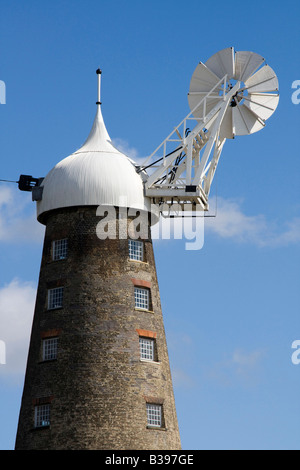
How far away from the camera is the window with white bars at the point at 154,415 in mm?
73688

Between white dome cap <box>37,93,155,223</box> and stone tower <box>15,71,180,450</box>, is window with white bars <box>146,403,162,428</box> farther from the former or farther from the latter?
white dome cap <box>37,93,155,223</box>

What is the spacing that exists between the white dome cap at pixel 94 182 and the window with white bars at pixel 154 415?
38.0 ft

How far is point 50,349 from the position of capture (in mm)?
74875

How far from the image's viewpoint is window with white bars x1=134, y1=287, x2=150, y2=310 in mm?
76062

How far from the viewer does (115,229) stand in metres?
76.0

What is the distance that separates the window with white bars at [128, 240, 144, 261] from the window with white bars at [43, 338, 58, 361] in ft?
21.9

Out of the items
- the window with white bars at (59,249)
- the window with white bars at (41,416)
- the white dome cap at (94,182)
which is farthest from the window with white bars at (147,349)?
the white dome cap at (94,182)

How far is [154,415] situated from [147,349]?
3.87 m

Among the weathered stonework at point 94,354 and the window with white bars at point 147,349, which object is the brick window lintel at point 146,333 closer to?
the weathered stonework at point 94,354

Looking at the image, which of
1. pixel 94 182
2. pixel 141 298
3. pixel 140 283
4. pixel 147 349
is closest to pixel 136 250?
pixel 140 283
